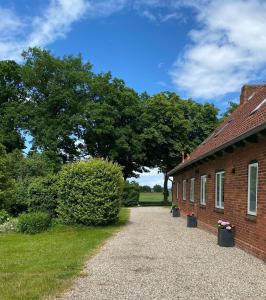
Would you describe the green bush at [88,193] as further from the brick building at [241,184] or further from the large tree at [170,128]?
the large tree at [170,128]

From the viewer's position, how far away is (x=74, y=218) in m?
18.3

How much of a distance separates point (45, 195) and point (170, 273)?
11156mm

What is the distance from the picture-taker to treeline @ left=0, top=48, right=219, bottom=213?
4369cm

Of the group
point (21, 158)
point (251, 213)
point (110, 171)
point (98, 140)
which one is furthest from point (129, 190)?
point (251, 213)

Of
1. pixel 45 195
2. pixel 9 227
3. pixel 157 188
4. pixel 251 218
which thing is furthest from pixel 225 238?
pixel 157 188

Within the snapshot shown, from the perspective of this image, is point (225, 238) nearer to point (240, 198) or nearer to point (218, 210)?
point (240, 198)

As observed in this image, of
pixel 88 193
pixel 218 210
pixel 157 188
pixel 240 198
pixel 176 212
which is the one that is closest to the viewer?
pixel 240 198

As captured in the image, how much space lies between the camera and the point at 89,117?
43.3 m

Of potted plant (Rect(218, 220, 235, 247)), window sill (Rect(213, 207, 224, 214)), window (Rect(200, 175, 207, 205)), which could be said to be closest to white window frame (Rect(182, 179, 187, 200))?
window (Rect(200, 175, 207, 205))

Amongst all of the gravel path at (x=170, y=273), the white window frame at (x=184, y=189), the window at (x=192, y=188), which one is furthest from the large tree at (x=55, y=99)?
the gravel path at (x=170, y=273)

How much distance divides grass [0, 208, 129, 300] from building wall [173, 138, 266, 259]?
3736 millimetres

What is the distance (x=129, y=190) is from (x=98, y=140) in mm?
6022

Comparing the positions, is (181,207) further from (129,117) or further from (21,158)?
(129,117)

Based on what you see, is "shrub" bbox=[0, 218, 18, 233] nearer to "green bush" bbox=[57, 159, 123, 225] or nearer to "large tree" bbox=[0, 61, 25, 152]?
"green bush" bbox=[57, 159, 123, 225]
